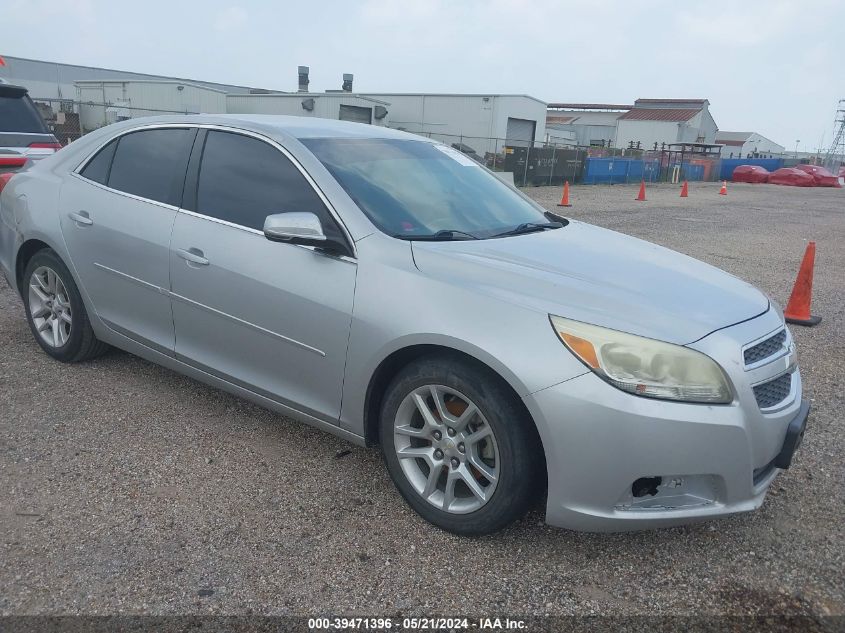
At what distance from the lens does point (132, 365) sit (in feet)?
15.1

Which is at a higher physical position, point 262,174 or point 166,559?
point 262,174

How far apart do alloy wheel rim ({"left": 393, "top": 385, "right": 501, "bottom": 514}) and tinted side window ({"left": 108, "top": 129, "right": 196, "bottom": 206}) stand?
71.1 inches

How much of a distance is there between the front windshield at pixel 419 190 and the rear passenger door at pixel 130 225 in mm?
919

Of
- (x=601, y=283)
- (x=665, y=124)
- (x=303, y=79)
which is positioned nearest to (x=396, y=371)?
(x=601, y=283)

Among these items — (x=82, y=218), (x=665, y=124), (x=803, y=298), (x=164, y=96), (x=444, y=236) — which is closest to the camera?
(x=444, y=236)

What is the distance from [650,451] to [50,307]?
12.5 ft

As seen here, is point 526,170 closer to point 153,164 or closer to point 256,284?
point 153,164

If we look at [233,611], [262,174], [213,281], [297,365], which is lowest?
[233,611]

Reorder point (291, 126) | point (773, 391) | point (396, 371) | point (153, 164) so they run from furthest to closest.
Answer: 1. point (153, 164)
2. point (291, 126)
3. point (396, 371)
4. point (773, 391)

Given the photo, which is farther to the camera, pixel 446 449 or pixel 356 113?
pixel 356 113

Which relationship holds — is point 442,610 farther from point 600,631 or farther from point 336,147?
point 336,147

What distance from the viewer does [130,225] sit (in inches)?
150

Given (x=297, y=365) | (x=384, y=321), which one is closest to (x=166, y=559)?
(x=297, y=365)

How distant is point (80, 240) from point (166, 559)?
2.21 meters
